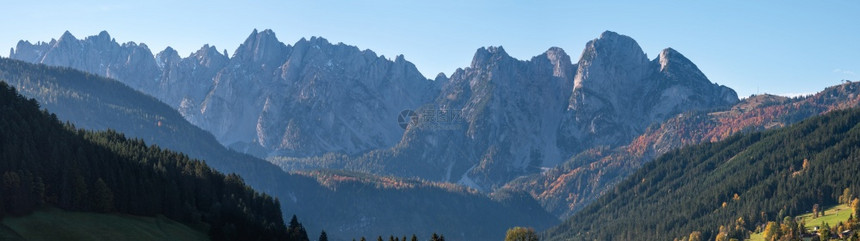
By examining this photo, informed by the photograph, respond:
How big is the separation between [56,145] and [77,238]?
34149 mm

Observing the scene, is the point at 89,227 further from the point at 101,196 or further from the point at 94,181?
the point at 94,181

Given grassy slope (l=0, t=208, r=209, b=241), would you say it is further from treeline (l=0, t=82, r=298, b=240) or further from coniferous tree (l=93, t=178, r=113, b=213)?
treeline (l=0, t=82, r=298, b=240)

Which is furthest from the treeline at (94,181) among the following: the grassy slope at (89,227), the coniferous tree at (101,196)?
the grassy slope at (89,227)

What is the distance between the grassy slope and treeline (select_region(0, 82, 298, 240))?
270cm

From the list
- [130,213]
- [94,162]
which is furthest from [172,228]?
[94,162]

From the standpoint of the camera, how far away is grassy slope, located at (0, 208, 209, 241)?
134000 mm

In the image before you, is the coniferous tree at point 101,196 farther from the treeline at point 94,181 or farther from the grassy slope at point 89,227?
the grassy slope at point 89,227

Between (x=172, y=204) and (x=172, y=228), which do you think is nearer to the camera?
(x=172, y=228)

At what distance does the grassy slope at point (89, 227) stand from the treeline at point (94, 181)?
2.70m

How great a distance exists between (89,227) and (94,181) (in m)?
18.9

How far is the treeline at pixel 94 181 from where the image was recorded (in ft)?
492

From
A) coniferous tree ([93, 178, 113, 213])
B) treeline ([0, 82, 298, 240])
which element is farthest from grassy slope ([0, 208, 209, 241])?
treeline ([0, 82, 298, 240])

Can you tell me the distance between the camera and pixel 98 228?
476ft

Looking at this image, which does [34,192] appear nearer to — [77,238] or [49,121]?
[77,238]
